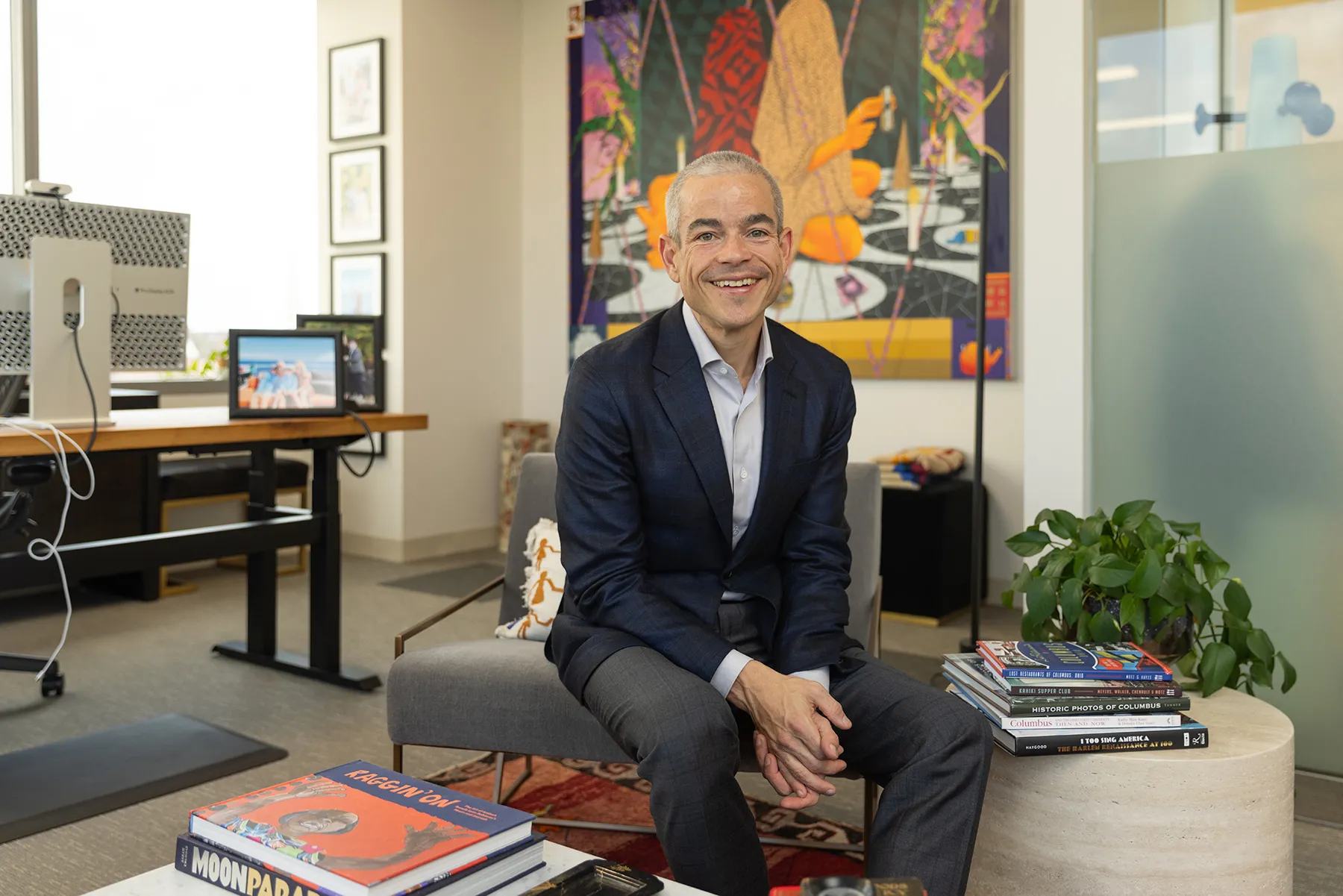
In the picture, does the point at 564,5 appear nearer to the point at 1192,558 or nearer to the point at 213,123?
the point at 213,123

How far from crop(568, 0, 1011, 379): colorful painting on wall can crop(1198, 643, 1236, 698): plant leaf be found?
2.61 meters

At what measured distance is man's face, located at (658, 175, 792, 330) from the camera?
182 centimetres

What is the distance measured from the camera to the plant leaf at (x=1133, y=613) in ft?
6.85

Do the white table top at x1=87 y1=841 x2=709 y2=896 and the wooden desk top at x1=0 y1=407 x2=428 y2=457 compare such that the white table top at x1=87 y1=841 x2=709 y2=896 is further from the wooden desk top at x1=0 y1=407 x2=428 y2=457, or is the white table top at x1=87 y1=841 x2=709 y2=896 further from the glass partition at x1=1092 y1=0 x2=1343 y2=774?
the glass partition at x1=1092 y1=0 x2=1343 y2=774

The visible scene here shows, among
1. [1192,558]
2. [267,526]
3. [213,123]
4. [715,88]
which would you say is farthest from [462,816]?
[213,123]

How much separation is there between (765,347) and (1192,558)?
0.98 m

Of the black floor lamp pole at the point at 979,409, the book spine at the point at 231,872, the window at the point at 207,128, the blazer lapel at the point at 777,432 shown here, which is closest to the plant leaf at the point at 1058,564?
the blazer lapel at the point at 777,432

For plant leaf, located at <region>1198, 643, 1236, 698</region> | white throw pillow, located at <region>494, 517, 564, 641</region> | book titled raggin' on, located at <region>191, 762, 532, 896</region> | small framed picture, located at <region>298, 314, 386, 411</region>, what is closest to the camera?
book titled raggin' on, located at <region>191, 762, 532, 896</region>

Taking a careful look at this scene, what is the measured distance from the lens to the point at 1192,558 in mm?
2166

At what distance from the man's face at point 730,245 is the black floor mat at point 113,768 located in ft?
5.84

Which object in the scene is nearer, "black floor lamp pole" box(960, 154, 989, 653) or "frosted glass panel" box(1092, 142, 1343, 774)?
"frosted glass panel" box(1092, 142, 1343, 774)

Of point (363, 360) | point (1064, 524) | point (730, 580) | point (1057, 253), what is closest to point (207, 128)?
point (363, 360)

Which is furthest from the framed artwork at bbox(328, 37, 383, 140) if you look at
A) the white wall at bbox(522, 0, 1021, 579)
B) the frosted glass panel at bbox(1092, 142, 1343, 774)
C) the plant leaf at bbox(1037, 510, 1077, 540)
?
the plant leaf at bbox(1037, 510, 1077, 540)

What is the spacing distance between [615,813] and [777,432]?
3.77 ft
